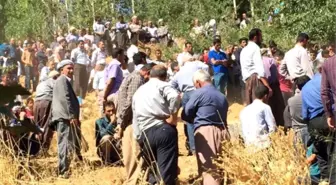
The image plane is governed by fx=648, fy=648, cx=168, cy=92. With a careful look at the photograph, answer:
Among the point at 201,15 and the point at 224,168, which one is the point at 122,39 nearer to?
the point at 201,15

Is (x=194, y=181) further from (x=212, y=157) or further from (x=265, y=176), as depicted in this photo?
(x=265, y=176)

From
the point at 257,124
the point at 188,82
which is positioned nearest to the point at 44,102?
the point at 188,82

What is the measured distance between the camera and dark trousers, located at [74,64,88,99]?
17.2 m

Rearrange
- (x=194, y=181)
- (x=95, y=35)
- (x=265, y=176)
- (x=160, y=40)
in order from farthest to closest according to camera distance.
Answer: (x=160, y=40)
(x=95, y=35)
(x=194, y=181)
(x=265, y=176)

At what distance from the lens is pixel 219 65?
1408 cm

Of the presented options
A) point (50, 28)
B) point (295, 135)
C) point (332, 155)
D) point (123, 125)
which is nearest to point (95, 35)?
point (50, 28)

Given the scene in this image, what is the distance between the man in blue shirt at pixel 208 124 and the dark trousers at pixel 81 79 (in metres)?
10.5

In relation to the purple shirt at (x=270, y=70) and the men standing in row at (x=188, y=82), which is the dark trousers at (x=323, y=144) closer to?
the purple shirt at (x=270, y=70)

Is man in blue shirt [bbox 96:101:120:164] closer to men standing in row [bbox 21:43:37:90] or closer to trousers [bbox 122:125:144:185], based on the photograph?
trousers [bbox 122:125:144:185]

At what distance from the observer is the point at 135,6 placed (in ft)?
137

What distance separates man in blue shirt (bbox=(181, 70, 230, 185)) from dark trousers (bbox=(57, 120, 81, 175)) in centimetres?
199

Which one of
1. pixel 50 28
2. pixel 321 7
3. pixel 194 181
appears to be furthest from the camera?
pixel 50 28

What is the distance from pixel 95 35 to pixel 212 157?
15469 mm

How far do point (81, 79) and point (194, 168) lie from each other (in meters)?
9.15
